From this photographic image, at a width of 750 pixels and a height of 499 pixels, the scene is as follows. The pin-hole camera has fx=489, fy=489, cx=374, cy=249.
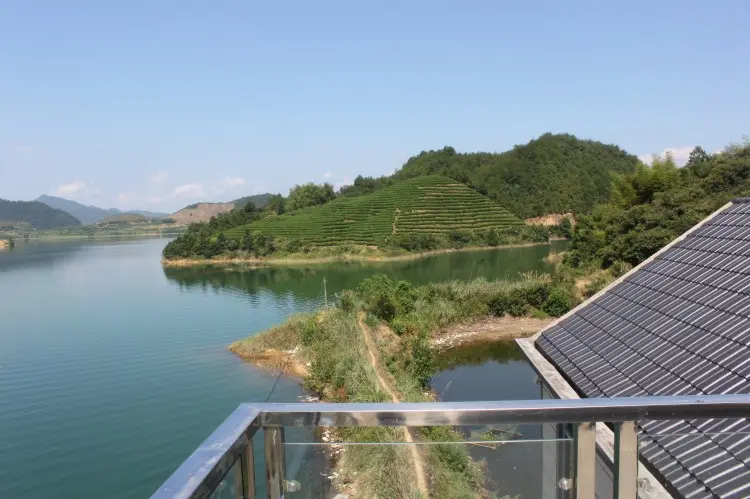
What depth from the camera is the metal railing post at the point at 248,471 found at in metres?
1.11

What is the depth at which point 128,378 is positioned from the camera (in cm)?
1405

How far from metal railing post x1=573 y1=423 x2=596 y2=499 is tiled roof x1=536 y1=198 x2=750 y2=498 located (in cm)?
59

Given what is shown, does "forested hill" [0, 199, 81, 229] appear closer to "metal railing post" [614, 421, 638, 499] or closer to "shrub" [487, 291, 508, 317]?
"shrub" [487, 291, 508, 317]

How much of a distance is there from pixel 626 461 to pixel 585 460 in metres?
0.10

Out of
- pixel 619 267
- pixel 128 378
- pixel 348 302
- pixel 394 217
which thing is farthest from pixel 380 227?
pixel 128 378

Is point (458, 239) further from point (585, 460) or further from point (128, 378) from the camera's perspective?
point (585, 460)

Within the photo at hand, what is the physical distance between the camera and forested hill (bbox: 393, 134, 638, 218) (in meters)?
62.2

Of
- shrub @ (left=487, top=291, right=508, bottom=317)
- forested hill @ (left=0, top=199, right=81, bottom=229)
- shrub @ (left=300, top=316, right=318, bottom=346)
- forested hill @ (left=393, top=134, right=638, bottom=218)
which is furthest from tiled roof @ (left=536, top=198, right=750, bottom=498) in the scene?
forested hill @ (left=0, top=199, right=81, bottom=229)

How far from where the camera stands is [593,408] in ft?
3.80

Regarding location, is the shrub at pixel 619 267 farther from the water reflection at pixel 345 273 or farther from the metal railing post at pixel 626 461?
the metal railing post at pixel 626 461

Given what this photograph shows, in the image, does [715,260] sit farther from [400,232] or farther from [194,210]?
[194,210]

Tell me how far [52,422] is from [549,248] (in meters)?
41.1

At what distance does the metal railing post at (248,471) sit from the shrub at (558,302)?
18584 mm

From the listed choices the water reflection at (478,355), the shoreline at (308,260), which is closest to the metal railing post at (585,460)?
the water reflection at (478,355)
